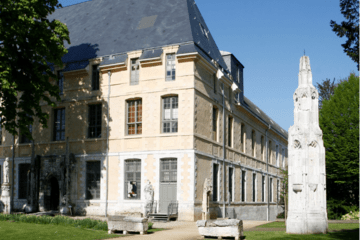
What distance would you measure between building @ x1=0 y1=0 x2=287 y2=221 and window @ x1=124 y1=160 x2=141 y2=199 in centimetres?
6

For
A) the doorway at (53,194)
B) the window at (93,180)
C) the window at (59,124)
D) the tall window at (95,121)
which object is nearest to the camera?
the window at (93,180)

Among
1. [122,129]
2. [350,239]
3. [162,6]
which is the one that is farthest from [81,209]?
[350,239]

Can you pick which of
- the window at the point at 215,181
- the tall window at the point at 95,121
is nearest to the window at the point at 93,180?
the tall window at the point at 95,121

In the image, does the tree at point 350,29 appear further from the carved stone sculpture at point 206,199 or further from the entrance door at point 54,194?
the entrance door at point 54,194

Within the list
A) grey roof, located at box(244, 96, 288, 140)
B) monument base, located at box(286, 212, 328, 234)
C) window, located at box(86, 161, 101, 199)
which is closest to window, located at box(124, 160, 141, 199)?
window, located at box(86, 161, 101, 199)

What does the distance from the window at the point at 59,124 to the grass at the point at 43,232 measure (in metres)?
13.1

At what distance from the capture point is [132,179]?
26781 millimetres

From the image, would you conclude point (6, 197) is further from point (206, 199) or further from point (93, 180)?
point (206, 199)

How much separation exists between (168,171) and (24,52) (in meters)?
10.6

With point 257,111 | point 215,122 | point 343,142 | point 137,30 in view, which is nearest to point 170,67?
point 137,30

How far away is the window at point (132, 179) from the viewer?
2642cm

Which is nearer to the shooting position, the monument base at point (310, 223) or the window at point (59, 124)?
the monument base at point (310, 223)

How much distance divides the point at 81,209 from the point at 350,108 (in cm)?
1989

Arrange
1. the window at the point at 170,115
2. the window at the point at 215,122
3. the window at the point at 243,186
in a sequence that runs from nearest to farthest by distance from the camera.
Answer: the window at the point at 170,115 → the window at the point at 215,122 → the window at the point at 243,186
